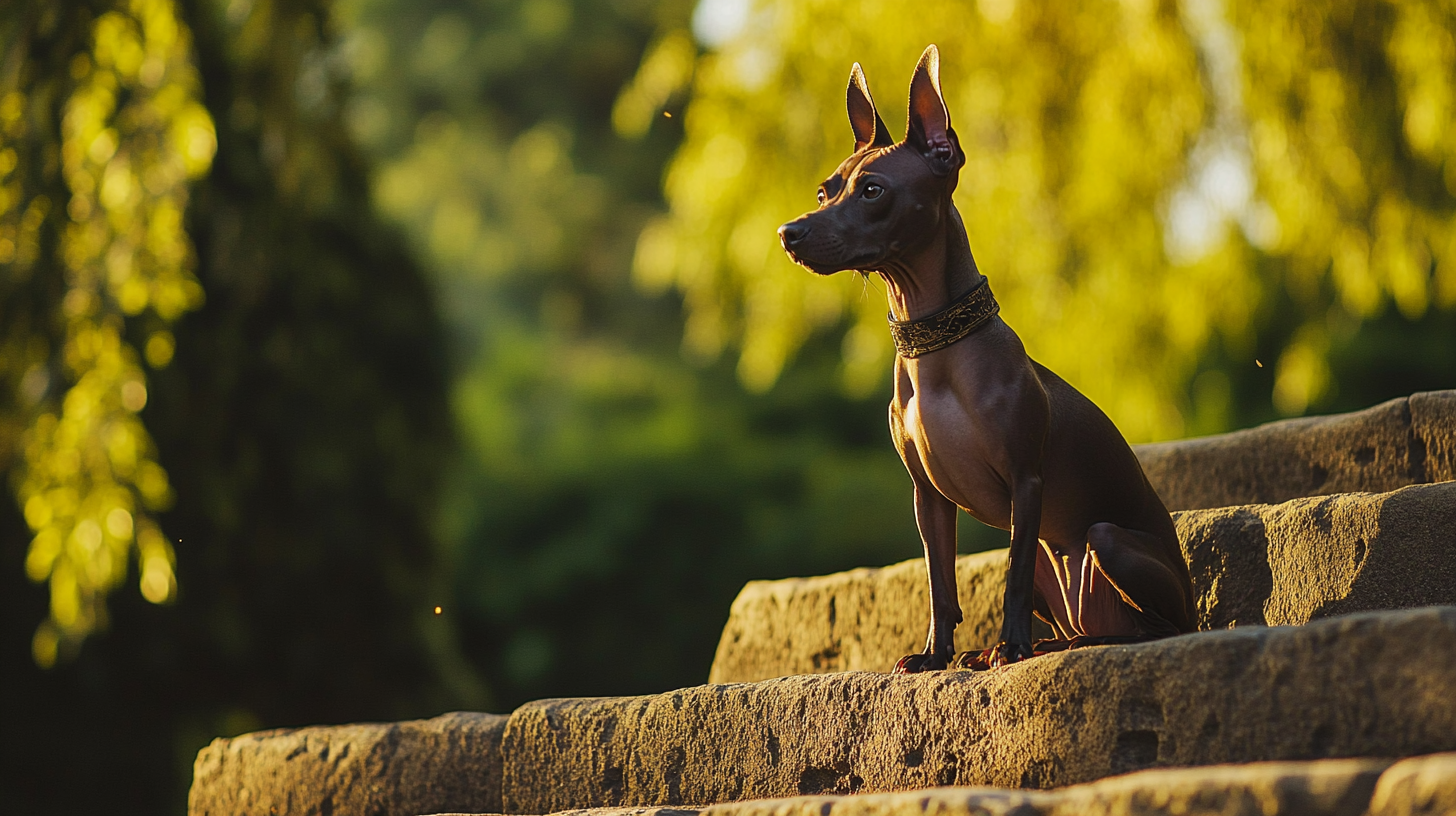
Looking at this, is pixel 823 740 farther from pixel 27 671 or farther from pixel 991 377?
pixel 27 671

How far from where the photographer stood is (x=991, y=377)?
237 centimetres

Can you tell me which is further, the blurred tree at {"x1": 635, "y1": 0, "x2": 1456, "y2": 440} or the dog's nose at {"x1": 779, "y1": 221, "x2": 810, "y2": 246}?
the blurred tree at {"x1": 635, "y1": 0, "x2": 1456, "y2": 440}

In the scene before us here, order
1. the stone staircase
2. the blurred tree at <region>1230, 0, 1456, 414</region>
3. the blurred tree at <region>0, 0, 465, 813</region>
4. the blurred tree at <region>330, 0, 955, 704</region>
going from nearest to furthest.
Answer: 1. the stone staircase
2. the blurred tree at <region>1230, 0, 1456, 414</region>
3. the blurred tree at <region>0, 0, 465, 813</region>
4. the blurred tree at <region>330, 0, 955, 704</region>

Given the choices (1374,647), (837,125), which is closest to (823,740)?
(1374,647)

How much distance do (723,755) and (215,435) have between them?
5094mm

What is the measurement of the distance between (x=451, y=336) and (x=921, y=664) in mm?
6991

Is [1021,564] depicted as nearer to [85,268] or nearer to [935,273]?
[935,273]

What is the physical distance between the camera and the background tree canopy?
411 cm

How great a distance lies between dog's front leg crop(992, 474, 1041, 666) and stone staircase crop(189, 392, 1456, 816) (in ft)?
0.31

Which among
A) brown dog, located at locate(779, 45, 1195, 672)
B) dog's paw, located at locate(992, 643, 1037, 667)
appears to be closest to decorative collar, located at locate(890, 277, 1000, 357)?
brown dog, located at locate(779, 45, 1195, 672)

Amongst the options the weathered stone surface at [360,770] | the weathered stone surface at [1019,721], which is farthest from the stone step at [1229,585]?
the weathered stone surface at [360,770]

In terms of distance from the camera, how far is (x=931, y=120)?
246 cm

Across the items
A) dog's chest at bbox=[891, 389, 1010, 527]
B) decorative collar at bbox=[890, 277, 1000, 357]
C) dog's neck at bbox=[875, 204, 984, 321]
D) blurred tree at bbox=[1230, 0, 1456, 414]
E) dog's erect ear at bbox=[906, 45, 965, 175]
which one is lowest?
dog's chest at bbox=[891, 389, 1010, 527]

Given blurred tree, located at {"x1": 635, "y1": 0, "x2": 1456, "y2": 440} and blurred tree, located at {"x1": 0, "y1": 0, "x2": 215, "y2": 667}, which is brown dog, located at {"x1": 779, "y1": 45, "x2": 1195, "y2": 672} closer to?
blurred tree, located at {"x1": 0, "y1": 0, "x2": 215, "y2": 667}
